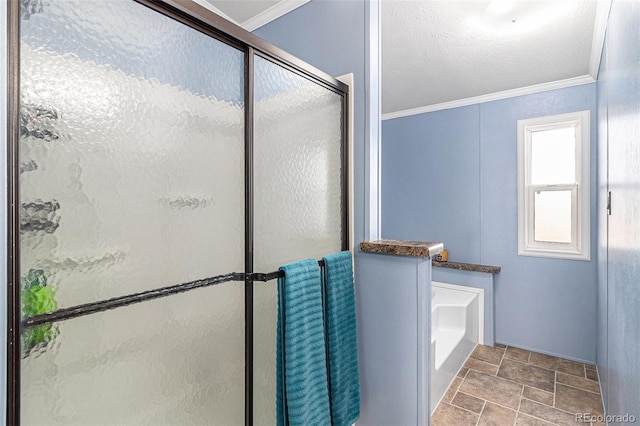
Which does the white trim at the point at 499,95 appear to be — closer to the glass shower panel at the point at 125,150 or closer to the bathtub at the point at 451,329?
the bathtub at the point at 451,329

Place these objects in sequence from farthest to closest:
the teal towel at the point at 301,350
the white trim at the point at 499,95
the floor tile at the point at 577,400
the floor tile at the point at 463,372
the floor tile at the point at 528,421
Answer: the white trim at the point at 499,95 → the floor tile at the point at 463,372 → the floor tile at the point at 577,400 → the floor tile at the point at 528,421 → the teal towel at the point at 301,350

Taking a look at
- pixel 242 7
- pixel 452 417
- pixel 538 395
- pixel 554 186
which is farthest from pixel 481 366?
pixel 242 7

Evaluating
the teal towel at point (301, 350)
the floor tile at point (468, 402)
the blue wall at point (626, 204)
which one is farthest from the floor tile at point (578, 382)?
the teal towel at point (301, 350)

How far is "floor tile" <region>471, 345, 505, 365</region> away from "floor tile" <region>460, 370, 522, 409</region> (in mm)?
320

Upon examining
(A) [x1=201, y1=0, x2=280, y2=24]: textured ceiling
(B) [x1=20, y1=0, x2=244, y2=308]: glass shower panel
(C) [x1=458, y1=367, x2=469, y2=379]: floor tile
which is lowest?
(C) [x1=458, y1=367, x2=469, y2=379]: floor tile

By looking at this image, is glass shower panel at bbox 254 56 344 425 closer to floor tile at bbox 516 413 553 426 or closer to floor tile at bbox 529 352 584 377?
floor tile at bbox 516 413 553 426

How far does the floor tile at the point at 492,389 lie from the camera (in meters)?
2.28

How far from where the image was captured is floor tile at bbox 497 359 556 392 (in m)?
2.47

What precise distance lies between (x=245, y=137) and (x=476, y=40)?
1.85 metres

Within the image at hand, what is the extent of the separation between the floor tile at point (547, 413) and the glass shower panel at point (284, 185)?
70.5 inches

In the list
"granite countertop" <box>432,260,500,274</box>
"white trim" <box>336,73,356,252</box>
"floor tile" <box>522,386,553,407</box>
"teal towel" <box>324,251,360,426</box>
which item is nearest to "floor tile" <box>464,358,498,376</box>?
"floor tile" <box>522,386,553,407</box>

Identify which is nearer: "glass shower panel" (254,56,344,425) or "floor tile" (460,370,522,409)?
"glass shower panel" (254,56,344,425)

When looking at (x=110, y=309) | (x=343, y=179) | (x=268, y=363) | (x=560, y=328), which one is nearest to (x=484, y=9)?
(x=343, y=179)

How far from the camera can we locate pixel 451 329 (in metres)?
2.86
